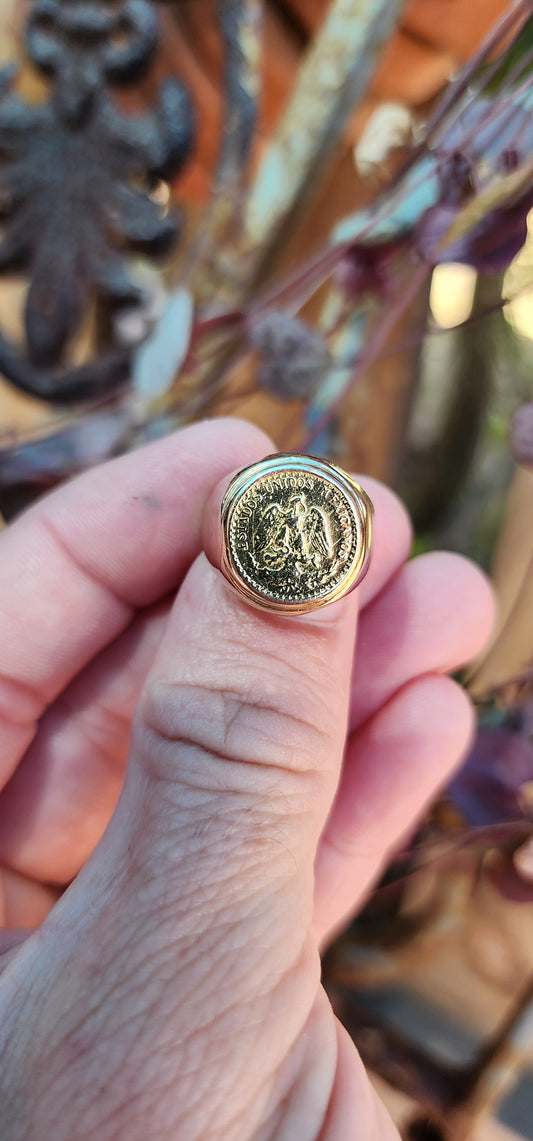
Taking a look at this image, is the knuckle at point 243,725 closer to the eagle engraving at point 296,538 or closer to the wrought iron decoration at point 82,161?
the eagle engraving at point 296,538

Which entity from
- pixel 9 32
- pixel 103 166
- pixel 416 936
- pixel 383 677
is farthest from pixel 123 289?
pixel 416 936

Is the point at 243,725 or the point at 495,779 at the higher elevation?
the point at 243,725

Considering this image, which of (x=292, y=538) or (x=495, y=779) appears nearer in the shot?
(x=292, y=538)

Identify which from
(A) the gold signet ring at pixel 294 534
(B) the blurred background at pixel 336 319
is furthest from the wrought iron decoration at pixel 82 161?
(A) the gold signet ring at pixel 294 534

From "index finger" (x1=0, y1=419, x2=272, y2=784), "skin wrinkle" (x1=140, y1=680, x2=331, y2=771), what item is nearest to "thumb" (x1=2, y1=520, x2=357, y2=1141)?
"skin wrinkle" (x1=140, y1=680, x2=331, y2=771)

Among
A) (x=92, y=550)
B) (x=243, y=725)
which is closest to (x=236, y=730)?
(x=243, y=725)

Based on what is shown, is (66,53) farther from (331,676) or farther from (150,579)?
(331,676)

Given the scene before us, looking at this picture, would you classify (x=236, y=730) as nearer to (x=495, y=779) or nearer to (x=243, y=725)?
(x=243, y=725)

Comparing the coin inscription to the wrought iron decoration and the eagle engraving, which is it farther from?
the wrought iron decoration
